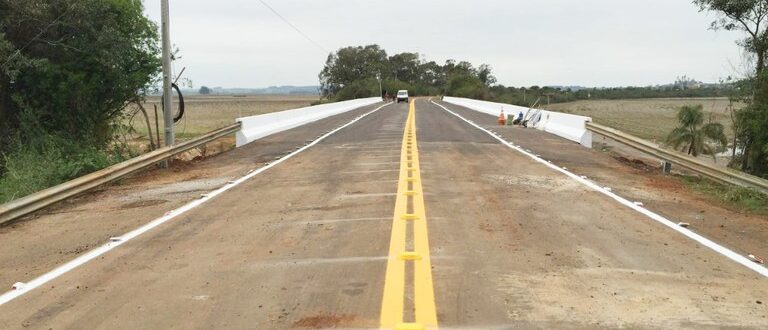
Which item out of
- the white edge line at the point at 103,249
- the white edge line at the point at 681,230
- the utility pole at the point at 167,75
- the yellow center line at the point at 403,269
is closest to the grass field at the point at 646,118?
the white edge line at the point at 681,230

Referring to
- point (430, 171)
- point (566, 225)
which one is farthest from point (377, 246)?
point (430, 171)

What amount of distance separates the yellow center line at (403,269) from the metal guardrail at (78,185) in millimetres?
5441

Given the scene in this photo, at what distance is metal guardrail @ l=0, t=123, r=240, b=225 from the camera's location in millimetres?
9555

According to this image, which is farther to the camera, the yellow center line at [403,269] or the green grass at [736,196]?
the green grass at [736,196]

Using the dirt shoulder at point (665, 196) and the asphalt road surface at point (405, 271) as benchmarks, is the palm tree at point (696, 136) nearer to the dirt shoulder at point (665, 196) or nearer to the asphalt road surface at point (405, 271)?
the dirt shoulder at point (665, 196)

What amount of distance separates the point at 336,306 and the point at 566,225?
410 centimetres

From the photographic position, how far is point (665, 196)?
1110 cm

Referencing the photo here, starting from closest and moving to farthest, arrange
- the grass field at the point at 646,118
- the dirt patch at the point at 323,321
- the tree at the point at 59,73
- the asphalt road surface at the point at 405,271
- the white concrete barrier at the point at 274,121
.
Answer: the dirt patch at the point at 323,321
the asphalt road surface at the point at 405,271
the tree at the point at 59,73
the white concrete barrier at the point at 274,121
the grass field at the point at 646,118

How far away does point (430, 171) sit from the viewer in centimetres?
1333

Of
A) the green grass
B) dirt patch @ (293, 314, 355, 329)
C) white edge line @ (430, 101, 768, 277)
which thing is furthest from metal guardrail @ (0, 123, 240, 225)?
the green grass

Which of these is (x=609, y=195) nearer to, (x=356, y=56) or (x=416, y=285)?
(x=416, y=285)

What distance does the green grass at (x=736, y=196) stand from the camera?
10.4 m

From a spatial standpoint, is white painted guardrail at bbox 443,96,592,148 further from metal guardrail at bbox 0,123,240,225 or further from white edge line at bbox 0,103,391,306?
white edge line at bbox 0,103,391,306

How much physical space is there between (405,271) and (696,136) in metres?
32.9
